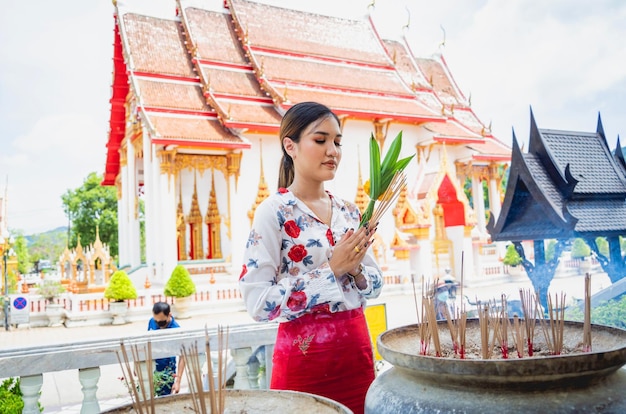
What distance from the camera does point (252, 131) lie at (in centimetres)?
1474

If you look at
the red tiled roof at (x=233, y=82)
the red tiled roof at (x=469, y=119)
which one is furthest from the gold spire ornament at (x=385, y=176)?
the red tiled roof at (x=469, y=119)

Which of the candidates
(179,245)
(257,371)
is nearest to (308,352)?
(257,371)

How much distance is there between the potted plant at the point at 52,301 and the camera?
11.1 meters

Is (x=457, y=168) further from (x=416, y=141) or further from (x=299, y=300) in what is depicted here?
(x=299, y=300)

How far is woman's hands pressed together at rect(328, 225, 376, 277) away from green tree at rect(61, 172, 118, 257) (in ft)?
99.1

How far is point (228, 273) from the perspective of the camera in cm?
1400

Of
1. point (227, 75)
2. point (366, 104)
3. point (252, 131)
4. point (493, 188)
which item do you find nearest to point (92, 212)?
point (227, 75)

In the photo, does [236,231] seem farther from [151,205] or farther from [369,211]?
[369,211]

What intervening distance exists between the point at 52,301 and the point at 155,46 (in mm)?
7907

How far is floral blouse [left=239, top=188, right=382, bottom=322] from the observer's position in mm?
1509

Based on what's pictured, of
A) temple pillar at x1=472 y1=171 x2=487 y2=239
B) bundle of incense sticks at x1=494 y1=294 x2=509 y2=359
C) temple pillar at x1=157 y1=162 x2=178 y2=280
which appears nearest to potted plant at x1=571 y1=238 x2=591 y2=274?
temple pillar at x1=472 y1=171 x2=487 y2=239

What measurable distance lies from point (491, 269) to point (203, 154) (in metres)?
8.73

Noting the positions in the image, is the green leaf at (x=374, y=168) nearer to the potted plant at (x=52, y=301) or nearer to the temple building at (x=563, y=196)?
the temple building at (x=563, y=196)

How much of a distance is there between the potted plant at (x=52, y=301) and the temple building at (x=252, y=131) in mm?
2708
